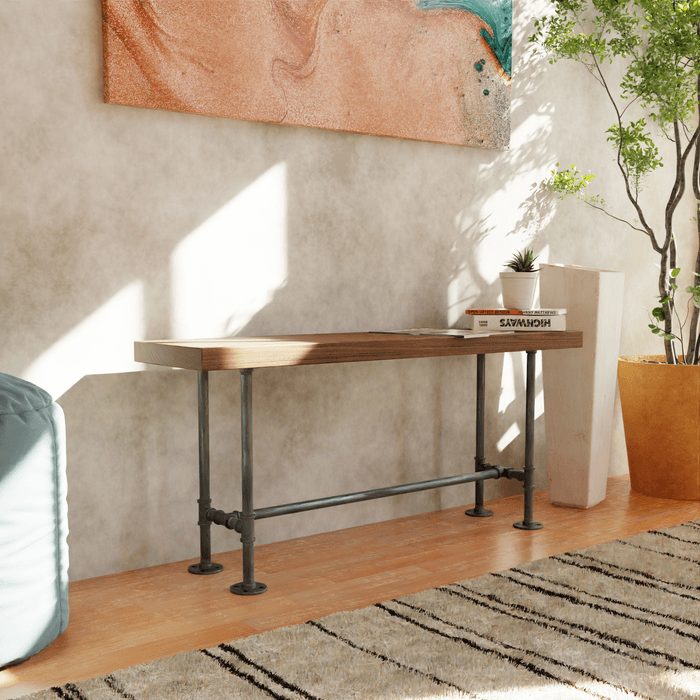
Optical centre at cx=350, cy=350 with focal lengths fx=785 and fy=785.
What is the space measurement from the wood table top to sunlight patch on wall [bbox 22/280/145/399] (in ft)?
0.22

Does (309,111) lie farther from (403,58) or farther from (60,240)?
(60,240)

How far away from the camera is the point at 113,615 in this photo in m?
1.84

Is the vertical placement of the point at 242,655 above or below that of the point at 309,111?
below

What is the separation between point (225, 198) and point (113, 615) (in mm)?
1163

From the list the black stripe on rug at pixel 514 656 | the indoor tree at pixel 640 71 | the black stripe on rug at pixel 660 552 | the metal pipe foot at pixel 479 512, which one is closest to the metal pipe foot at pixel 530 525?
the metal pipe foot at pixel 479 512

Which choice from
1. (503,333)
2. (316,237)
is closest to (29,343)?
(316,237)

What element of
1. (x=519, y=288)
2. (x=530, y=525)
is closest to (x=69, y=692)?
(x=530, y=525)

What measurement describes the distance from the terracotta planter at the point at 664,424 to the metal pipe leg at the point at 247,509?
168 cm

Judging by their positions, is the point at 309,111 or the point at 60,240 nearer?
the point at 60,240

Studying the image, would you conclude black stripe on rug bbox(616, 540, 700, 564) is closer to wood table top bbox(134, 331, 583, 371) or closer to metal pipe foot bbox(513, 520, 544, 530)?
metal pipe foot bbox(513, 520, 544, 530)

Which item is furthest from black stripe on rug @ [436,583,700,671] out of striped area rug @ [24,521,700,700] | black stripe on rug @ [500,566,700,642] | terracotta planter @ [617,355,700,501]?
terracotta planter @ [617,355,700,501]

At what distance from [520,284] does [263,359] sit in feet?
3.63

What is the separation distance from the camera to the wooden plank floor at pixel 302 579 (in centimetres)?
166

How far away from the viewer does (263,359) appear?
74.2 inches
